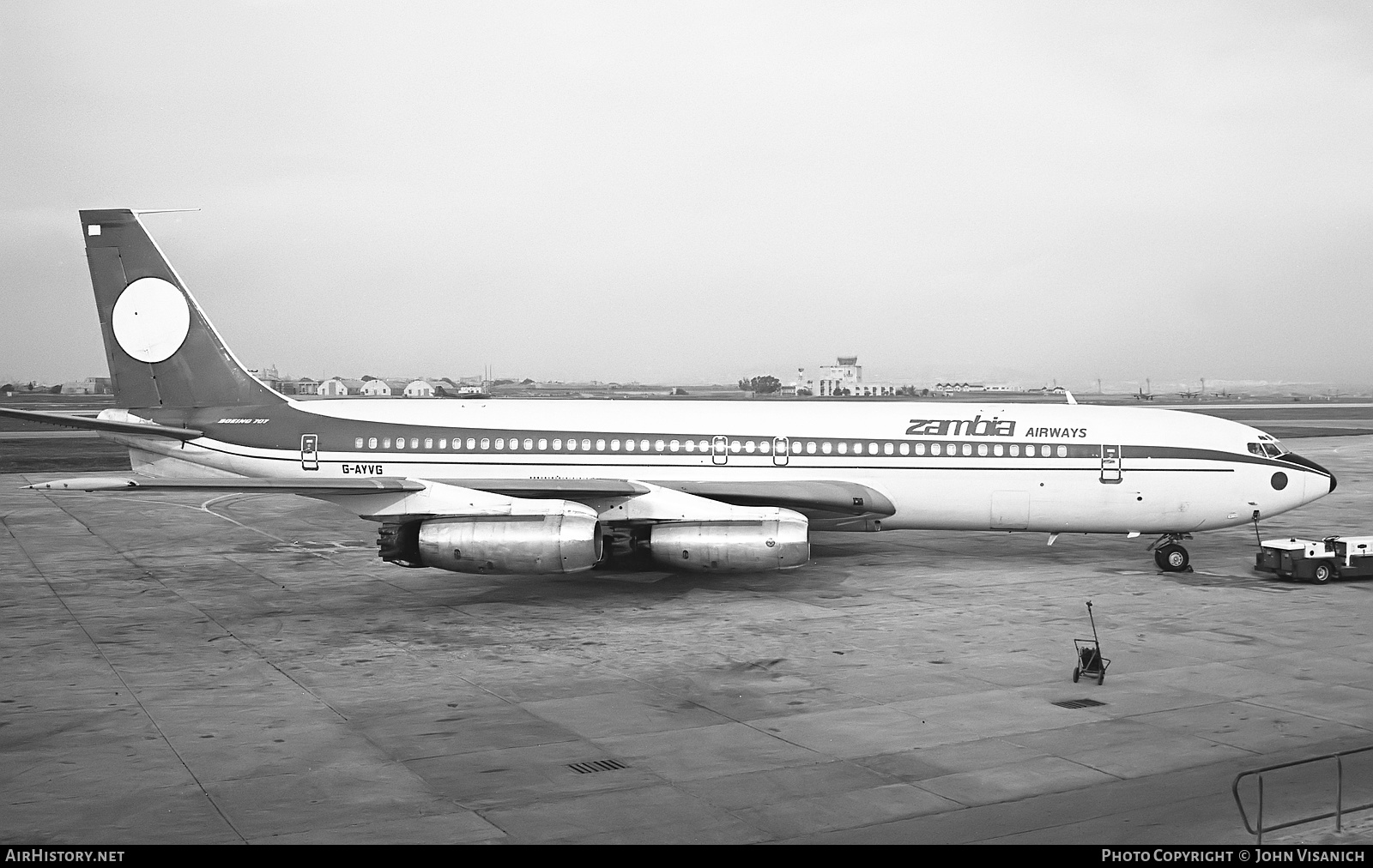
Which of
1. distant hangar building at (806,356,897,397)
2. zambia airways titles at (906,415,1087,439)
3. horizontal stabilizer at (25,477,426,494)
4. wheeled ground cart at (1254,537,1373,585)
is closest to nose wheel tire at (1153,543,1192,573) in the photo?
wheeled ground cart at (1254,537,1373,585)

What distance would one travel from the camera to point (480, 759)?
11047 mm

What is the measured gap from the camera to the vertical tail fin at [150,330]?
898 inches

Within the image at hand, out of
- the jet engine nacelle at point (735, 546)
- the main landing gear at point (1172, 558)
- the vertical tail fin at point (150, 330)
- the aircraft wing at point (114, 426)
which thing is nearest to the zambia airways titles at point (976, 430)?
the main landing gear at point (1172, 558)

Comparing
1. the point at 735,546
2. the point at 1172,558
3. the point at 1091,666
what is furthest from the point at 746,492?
the point at 1172,558

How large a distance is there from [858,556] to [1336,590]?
9450mm

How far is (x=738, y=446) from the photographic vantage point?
22.7m

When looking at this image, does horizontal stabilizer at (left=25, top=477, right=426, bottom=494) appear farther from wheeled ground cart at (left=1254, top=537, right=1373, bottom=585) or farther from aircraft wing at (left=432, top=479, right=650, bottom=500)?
wheeled ground cart at (left=1254, top=537, right=1373, bottom=585)

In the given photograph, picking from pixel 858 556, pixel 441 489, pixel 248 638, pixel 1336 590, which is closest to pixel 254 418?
pixel 441 489

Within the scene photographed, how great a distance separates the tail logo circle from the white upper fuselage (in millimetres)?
1639

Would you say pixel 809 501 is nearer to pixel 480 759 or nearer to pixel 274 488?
pixel 274 488

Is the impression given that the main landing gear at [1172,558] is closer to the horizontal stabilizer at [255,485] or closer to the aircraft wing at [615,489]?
the aircraft wing at [615,489]

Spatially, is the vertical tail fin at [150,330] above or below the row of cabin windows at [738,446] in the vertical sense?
above

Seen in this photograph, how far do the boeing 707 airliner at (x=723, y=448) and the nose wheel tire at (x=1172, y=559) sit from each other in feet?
0.08
